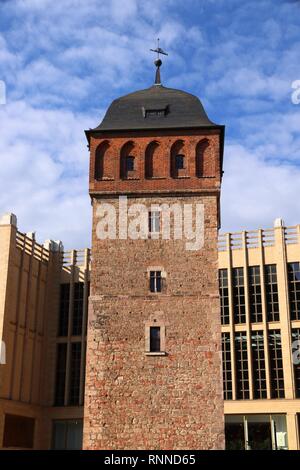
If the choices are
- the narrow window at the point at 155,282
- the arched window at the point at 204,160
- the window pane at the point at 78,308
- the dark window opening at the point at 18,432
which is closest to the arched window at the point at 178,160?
the arched window at the point at 204,160

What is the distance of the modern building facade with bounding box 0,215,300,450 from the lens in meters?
37.8

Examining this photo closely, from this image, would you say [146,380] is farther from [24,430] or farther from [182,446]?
[24,430]

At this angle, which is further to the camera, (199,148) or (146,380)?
(199,148)

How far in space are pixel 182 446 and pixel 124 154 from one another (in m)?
12.4

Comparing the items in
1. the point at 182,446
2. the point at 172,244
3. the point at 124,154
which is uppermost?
the point at 124,154

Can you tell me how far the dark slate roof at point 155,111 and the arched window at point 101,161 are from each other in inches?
31.1

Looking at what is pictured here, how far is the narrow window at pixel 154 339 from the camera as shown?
26.1m

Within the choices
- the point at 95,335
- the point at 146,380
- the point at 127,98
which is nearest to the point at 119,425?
the point at 146,380

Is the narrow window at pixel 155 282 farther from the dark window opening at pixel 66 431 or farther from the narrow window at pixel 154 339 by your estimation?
the dark window opening at pixel 66 431

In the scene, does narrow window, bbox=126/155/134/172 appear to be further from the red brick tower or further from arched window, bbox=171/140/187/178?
arched window, bbox=171/140/187/178

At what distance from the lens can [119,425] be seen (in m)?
25.1

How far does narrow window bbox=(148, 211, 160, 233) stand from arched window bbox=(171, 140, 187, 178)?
6.24 ft

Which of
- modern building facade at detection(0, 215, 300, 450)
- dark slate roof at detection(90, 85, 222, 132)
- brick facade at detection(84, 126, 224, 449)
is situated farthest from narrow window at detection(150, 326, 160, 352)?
modern building facade at detection(0, 215, 300, 450)

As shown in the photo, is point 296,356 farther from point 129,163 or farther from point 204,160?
point 129,163
